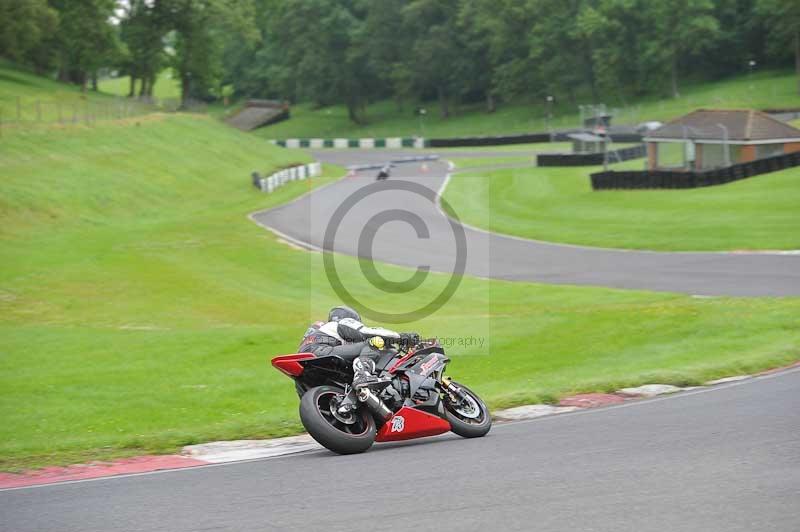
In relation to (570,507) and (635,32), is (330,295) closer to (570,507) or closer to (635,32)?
(570,507)

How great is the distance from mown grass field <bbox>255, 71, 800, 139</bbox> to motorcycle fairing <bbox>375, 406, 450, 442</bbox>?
77339mm

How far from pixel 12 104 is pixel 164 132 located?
9.74 metres

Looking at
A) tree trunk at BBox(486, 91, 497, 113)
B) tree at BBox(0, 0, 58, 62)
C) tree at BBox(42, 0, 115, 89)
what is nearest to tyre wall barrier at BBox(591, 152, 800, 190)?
tree at BBox(0, 0, 58, 62)

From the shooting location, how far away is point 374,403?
9953 mm

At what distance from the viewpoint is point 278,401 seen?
1391 cm

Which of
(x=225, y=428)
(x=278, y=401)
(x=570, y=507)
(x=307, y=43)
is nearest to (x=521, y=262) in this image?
(x=278, y=401)

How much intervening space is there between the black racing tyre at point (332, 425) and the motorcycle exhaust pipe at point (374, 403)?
123 mm

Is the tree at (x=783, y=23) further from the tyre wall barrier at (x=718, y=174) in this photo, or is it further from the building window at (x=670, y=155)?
the tyre wall barrier at (x=718, y=174)

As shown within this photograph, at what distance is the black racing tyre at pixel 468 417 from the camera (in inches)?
423

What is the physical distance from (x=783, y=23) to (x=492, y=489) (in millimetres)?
100764

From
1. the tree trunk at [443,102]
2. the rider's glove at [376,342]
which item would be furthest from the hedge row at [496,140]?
the rider's glove at [376,342]

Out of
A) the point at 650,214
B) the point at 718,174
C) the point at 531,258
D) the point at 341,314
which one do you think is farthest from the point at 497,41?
the point at 341,314

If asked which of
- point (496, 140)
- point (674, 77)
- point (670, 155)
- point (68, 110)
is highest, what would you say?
point (674, 77)

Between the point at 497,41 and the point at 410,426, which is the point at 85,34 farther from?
the point at 410,426
